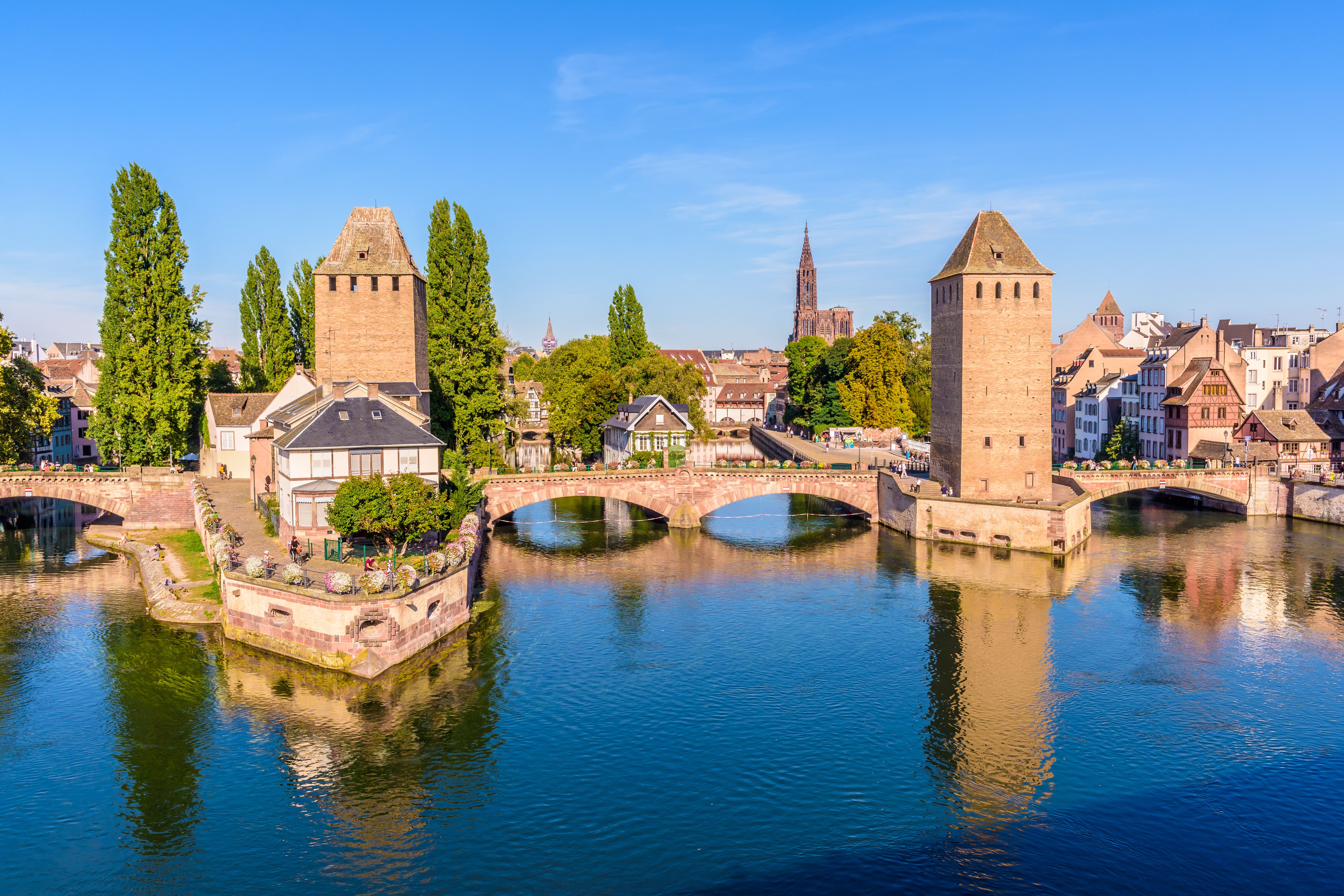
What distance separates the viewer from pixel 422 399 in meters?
64.2

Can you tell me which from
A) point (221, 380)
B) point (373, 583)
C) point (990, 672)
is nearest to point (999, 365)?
point (990, 672)

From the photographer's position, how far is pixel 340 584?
3559 cm

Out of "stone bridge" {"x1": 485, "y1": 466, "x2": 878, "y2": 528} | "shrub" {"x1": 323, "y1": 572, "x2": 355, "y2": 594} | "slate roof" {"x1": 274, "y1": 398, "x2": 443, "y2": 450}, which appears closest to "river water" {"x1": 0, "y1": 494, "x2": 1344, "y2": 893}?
"shrub" {"x1": 323, "y1": 572, "x2": 355, "y2": 594}

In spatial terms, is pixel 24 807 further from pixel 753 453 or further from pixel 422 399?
pixel 753 453

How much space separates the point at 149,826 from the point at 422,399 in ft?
134

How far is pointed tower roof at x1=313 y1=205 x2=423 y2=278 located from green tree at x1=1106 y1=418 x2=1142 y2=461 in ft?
215

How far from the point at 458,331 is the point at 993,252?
37.1 metres

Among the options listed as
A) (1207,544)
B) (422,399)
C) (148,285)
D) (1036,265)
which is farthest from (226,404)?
(1207,544)

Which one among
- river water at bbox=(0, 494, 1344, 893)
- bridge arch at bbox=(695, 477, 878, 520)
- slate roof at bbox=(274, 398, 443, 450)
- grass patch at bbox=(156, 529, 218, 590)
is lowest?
river water at bbox=(0, 494, 1344, 893)

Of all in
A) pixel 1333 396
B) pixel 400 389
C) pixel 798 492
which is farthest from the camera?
pixel 1333 396

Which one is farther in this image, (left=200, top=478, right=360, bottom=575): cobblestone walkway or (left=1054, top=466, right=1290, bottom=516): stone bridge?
(left=1054, top=466, right=1290, bottom=516): stone bridge

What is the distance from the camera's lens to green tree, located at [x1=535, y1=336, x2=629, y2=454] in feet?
327

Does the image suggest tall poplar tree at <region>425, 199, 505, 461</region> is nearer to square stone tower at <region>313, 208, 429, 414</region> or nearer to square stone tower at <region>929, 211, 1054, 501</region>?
square stone tower at <region>313, 208, 429, 414</region>

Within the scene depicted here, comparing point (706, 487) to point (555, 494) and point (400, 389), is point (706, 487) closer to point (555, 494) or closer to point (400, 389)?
point (555, 494)
